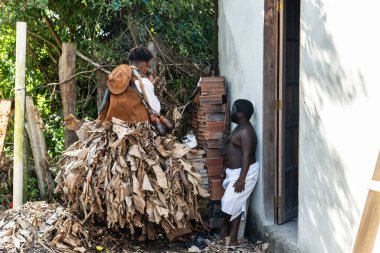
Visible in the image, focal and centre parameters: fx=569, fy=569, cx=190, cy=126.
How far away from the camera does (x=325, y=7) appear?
14.8 feet

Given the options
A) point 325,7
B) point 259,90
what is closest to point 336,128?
point 325,7

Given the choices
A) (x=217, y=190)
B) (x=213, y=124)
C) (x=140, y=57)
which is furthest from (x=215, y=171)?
(x=140, y=57)

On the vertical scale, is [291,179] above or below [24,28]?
below

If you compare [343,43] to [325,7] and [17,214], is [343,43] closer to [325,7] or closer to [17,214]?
[325,7]

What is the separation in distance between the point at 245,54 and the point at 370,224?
505 centimetres

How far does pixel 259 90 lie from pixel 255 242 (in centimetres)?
172

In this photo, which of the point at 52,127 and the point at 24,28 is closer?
the point at 24,28

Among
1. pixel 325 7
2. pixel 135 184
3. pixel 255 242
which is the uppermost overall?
pixel 325 7

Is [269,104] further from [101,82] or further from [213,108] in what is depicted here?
[101,82]

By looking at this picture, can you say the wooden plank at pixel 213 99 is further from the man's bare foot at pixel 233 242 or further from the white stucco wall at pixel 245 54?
the man's bare foot at pixel 233 242

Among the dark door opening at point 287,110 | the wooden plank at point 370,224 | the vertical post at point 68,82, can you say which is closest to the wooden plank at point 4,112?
the vertical post at point 68,82

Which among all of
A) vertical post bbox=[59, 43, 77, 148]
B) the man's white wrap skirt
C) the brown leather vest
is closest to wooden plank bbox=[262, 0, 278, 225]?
the man's white wrap skirt

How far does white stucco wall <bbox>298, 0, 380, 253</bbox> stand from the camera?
3.85 meters

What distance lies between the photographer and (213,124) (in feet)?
22.9
